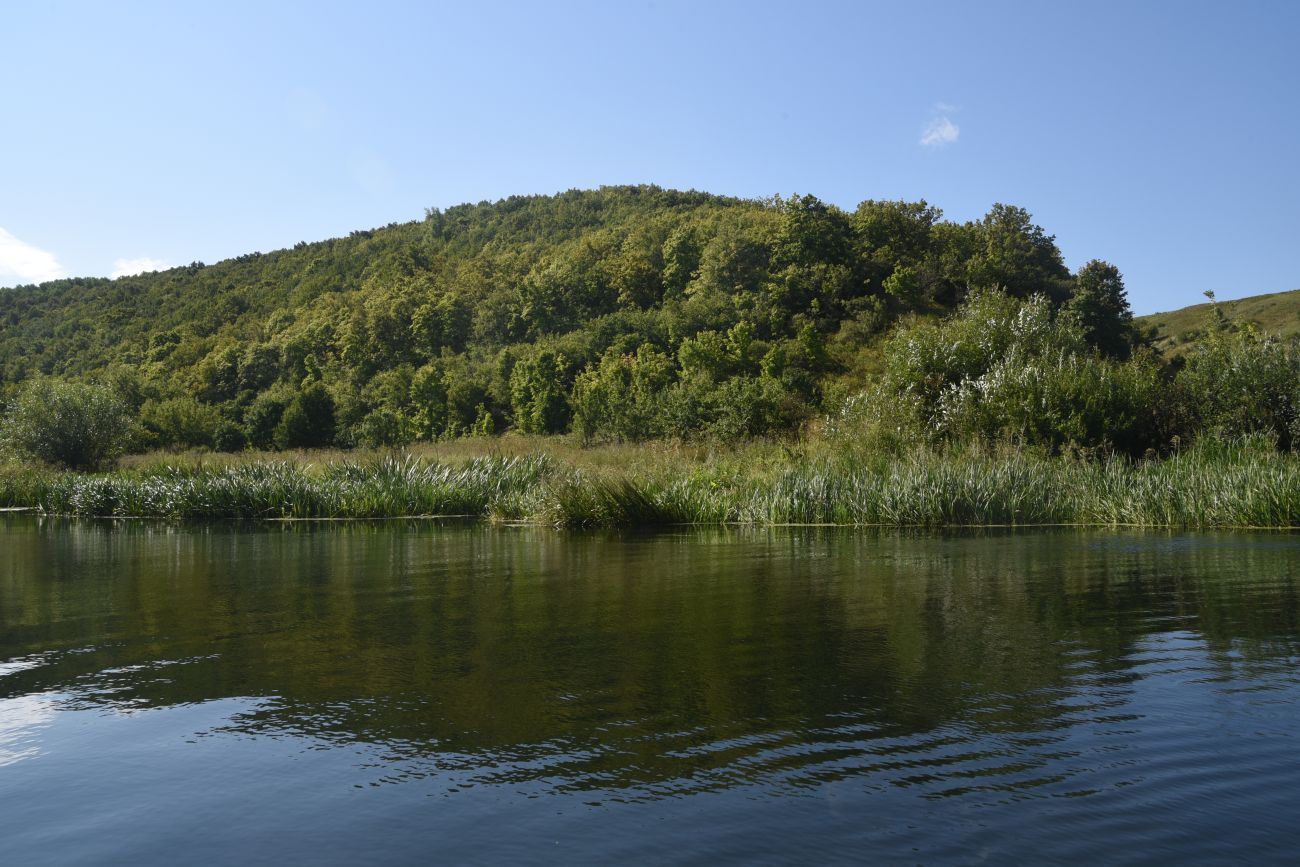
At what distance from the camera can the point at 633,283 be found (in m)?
68.6

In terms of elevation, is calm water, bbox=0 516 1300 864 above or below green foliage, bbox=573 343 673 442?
below

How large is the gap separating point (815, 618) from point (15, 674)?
609 centimetres

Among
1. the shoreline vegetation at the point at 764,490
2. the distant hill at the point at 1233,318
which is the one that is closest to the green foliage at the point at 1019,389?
the shoreline vegetation at the point at 764,490

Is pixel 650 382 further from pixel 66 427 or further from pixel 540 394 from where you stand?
pixel 66 427

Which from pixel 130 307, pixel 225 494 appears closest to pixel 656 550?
pixel 225 494

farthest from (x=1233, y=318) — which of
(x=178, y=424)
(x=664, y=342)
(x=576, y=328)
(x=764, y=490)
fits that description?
(x=178, y=424)

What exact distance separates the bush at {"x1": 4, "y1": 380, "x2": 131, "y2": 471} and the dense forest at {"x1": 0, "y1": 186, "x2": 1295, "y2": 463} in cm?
89

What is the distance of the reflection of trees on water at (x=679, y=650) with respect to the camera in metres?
5.06

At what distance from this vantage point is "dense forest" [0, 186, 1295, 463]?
2575 centimetres

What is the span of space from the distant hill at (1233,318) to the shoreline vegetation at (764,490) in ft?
169

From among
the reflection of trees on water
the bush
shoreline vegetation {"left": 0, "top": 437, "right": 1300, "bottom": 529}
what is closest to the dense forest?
the bush

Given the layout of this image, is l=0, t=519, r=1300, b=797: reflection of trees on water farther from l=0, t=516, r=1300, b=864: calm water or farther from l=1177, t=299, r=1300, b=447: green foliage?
l=1177, t=299, r=1300, b=447: green foliage

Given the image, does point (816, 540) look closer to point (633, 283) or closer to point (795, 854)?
point (795, 854)

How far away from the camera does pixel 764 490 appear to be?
66.6 ft
